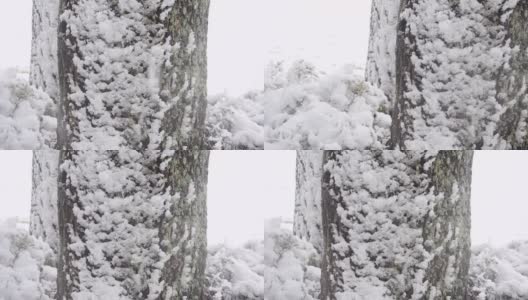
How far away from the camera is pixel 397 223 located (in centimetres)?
204

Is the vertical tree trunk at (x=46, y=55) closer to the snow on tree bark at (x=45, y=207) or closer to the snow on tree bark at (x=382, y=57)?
the snow on tree bark at (x=45, y=207)

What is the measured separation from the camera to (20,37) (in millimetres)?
2031

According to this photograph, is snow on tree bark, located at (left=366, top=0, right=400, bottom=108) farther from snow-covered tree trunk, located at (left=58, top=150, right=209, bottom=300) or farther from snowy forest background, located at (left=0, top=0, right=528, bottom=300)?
snow-covered tree trunk, located at (left=58, top=150, right=209, bottom=300)

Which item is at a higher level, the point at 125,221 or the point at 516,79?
the point at 516,79

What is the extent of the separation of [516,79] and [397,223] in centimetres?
59

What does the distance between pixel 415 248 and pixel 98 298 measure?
1.06 meters

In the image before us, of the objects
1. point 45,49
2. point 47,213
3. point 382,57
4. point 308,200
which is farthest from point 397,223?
point 45,49

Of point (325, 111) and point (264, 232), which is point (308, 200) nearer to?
point (264, 232)

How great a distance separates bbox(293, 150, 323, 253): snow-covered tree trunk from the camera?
2129mm

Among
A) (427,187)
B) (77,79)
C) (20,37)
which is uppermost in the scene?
(20,37)

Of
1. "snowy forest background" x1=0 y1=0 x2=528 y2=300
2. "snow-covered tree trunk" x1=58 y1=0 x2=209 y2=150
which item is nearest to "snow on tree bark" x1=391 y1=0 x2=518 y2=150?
"snowy forest background" x1=0 y1=0 x2=528 y2=300

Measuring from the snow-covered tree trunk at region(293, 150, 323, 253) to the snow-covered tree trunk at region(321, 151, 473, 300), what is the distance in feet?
0.13

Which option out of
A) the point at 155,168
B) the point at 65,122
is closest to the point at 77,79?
the point at 65,122

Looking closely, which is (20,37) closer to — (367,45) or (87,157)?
(87,157)
